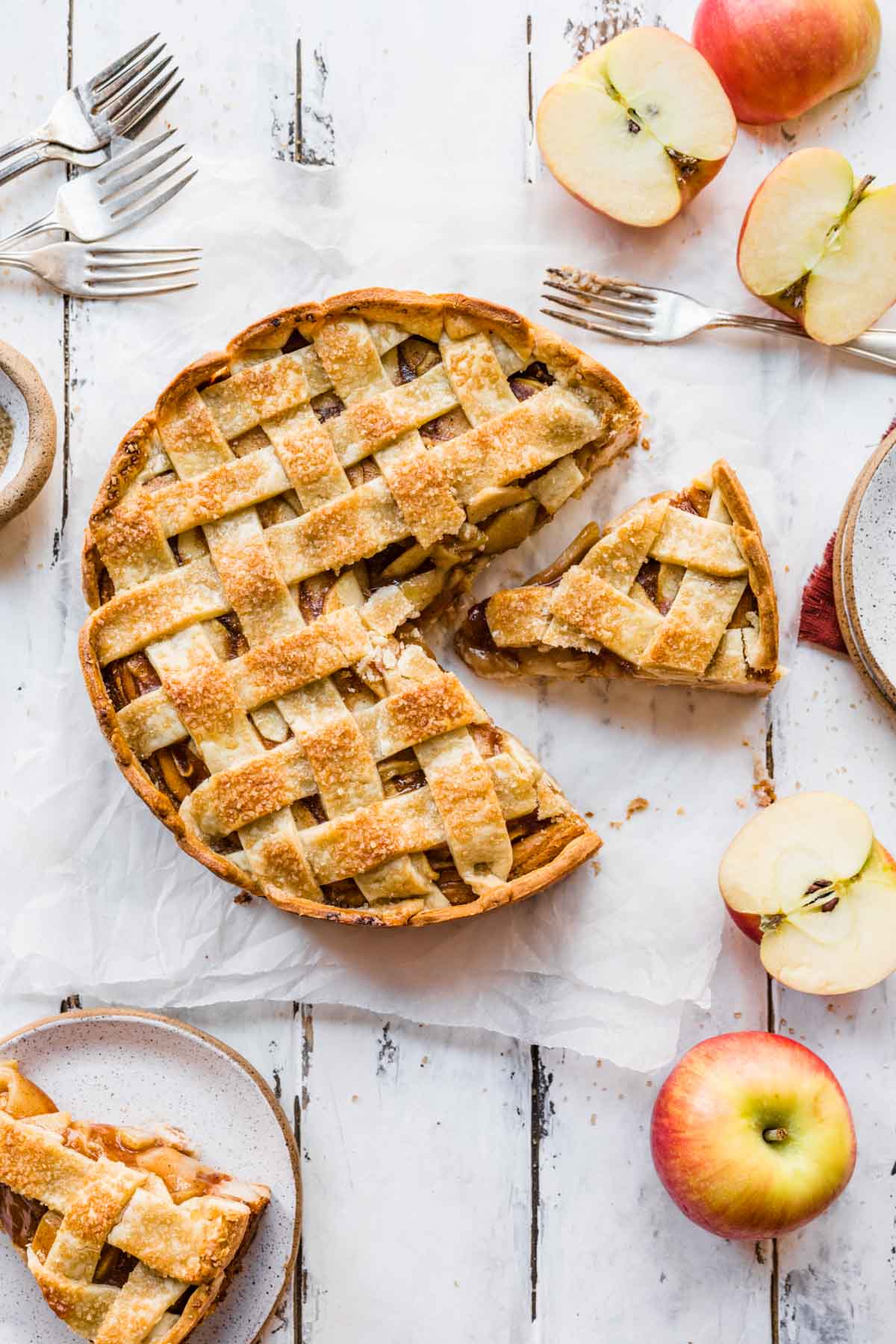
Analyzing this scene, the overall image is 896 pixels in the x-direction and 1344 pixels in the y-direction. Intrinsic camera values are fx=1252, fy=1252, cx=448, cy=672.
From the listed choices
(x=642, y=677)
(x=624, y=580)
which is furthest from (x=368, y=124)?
(x=642, y=677)

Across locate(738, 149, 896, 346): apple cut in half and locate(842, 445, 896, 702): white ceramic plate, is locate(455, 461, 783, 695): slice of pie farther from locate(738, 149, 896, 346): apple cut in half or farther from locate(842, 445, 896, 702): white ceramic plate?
locate(738, 149, 896, 346): apple cut in half

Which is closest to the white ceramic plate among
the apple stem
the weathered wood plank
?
the apple stem

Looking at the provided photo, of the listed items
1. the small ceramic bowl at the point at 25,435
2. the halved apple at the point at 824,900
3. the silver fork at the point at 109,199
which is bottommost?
the halved apple at the point at 824,900

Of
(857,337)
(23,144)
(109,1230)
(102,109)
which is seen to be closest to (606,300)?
(857,337)

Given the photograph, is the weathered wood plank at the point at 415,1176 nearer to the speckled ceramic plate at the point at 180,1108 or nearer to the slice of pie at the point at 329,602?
the speckled ceramic plate at the point at 180,1108

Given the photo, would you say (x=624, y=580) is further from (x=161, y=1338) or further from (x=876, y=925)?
(x=161, y=1338)

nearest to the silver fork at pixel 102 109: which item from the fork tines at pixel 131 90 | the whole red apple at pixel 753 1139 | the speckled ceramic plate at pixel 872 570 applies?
the fork tines at pixel 131 90
